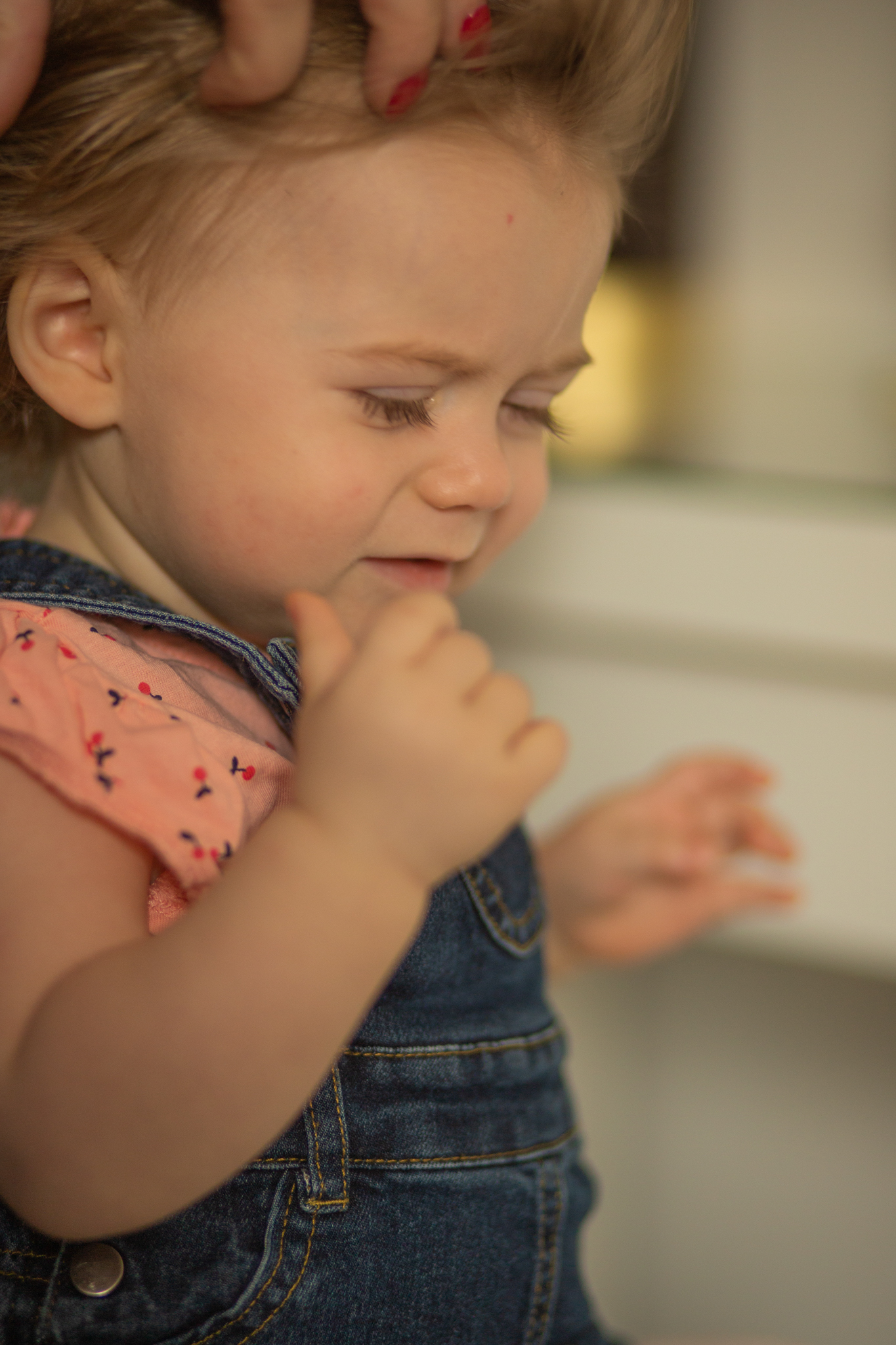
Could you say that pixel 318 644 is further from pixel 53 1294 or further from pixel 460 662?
pixel 53 1294

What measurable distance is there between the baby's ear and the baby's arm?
157 millimetres

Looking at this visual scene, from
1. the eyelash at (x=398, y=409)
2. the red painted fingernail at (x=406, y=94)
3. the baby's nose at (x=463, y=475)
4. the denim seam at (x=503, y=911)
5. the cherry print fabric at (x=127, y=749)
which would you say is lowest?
the denim seam at (x=503, y=911)

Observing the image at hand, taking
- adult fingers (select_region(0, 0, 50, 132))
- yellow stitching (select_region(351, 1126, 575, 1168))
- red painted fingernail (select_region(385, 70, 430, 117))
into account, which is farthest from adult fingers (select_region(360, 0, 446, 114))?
yellow stitching (select_region(351, 1126, 575, 1168))

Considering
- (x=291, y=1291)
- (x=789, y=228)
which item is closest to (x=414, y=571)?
(x=291, y=1291)

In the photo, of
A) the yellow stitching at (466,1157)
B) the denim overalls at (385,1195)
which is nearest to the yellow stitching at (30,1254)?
the denim overalls at (385,1195)

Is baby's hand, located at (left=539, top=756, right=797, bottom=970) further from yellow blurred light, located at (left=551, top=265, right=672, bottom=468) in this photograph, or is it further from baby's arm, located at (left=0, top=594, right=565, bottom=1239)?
baby's arm, located at (left=0, top=594, right=565, bottom=1239)

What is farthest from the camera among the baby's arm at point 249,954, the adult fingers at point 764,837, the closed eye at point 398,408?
the adult fingers at point 764,837

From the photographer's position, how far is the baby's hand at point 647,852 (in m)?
0.72

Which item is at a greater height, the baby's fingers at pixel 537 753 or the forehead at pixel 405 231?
the forehead at pixel 405 231

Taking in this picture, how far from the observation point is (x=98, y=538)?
50 cm

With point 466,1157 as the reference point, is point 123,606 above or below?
above

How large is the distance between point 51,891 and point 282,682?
122 millimetres

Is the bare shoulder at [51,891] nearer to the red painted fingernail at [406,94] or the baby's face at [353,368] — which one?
the baby's face at [353,368]

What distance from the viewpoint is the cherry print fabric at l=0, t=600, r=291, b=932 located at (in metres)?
0.38
